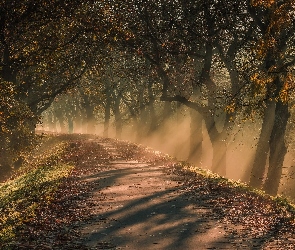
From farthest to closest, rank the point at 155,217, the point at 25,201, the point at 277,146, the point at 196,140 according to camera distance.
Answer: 1. the point at 196,140
2. the point at 277,146
3. the point at 25,201
4. the point at 155,217

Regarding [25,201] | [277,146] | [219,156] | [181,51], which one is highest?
A: [181,51]

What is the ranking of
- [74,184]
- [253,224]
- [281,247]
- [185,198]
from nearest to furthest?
[281,247] < [253,224] < [185,198] < [74,184]

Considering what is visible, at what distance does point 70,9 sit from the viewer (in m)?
18.4

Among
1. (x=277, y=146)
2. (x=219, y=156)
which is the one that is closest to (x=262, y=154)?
(x=277, y=146)

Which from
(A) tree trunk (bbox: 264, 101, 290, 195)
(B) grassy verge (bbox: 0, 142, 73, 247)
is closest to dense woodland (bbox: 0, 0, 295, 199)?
(A) tree trunk (bbox: 264, 101, 290, 195)

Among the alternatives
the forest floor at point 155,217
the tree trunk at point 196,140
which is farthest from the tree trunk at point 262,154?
the tree trunk at point 196,140

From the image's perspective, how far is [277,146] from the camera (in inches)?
826

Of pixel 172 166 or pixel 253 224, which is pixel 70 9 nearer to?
pixel 172 166

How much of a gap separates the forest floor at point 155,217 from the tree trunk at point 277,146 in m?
3.60

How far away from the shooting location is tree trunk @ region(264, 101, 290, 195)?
20.9 metres

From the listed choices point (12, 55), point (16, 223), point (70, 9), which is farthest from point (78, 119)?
point (16, 223)

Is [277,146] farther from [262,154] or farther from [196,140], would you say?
[196,140]

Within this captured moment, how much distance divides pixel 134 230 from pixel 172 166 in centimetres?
1298

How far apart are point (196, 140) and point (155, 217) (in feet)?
71.5
